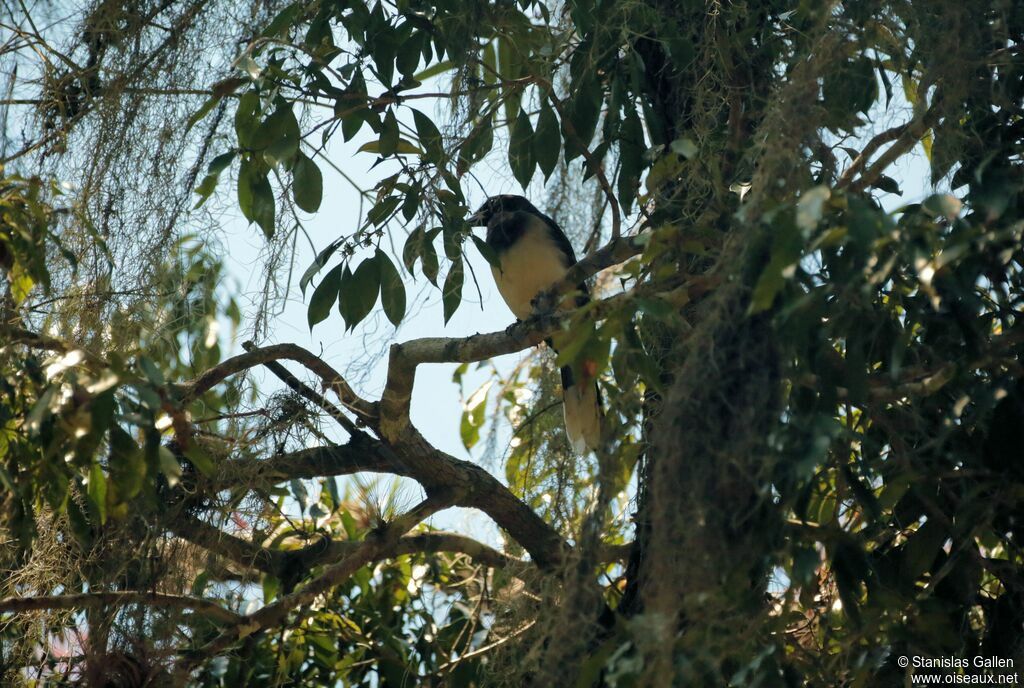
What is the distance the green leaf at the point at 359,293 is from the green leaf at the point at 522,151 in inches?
18.1

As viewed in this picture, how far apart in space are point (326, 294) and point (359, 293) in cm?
8

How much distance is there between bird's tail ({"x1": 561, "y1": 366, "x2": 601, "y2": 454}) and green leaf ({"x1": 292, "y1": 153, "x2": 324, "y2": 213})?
859mm

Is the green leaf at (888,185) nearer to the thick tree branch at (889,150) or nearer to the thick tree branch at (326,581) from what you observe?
the thick tree branch at (889,150)

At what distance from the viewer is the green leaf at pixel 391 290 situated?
101 inches

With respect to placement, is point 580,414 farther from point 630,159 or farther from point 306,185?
point 306,185

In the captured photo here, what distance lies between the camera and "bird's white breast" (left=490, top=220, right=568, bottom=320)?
426cm

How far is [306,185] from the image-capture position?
8.07 feet

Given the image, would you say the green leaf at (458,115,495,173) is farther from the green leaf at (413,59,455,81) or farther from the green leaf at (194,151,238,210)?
the green leaf at (194,151,238,210)

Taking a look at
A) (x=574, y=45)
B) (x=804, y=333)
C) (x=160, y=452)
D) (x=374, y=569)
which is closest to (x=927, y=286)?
(x=804, y=333)

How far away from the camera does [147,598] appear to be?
2506 millimetres

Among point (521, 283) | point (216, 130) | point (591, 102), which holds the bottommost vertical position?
point (591, 102)

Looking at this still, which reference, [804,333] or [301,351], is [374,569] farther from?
[804,333]

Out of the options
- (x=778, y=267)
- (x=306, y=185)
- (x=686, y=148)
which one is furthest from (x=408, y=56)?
(x=778, y=267)

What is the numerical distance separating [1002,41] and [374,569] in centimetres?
249
